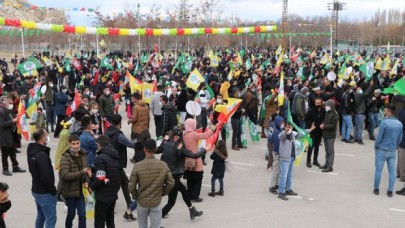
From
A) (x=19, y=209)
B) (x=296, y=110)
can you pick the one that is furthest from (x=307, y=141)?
(x=19, y=209)

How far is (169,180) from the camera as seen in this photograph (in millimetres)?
5832

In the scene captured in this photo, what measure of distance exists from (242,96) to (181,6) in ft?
148

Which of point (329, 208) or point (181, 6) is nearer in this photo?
point (329, 208)

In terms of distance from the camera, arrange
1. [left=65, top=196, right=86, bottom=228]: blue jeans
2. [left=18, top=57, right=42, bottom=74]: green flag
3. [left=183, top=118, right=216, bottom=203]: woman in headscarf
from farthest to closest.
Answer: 1. [left=18, top=57, right=42, bottom=74]: green flag
2. [left=183, top=118, right=216, bottom=203]: woman in headscarf
3. [left=65, top=196, right=86, bottom=228]: blue jeans

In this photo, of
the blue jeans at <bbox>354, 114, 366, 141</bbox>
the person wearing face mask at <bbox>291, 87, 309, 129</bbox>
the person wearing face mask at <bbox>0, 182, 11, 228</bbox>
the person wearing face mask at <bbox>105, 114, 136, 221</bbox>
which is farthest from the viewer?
the blue jeans at <bbox>354, 114, 366, 141</bbox>

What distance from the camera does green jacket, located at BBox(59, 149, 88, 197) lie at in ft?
19.7

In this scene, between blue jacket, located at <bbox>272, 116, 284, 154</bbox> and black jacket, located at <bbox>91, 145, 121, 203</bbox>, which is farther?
blue jacket, located at <bbox>272, 116, 284, 154</bbox>

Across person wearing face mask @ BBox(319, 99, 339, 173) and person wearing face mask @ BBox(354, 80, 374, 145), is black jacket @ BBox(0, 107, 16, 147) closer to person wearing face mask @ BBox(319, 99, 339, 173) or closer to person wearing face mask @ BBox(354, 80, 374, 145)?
person wearing face mask @ BBox(319, 99, 339, 173)

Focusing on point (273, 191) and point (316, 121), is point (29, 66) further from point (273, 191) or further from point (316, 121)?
point (273, 191)

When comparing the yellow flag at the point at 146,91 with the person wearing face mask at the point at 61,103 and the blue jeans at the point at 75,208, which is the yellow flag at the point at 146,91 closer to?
the person wearing face mask at the point at 61,103

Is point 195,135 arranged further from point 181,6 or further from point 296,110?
point 181,6

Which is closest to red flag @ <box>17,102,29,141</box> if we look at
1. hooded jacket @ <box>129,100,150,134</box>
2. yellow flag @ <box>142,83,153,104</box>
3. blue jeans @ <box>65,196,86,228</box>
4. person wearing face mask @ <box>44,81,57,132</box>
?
hooded jacket @ <box>129,100,150,134</box>

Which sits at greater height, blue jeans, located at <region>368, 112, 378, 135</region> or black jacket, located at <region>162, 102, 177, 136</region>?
black jacket, located at <region>162, 102, 177, 136</region>

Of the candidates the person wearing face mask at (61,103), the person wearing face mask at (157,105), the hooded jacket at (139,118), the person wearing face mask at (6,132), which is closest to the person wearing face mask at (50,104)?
the person wearing face mask at (61,103)
